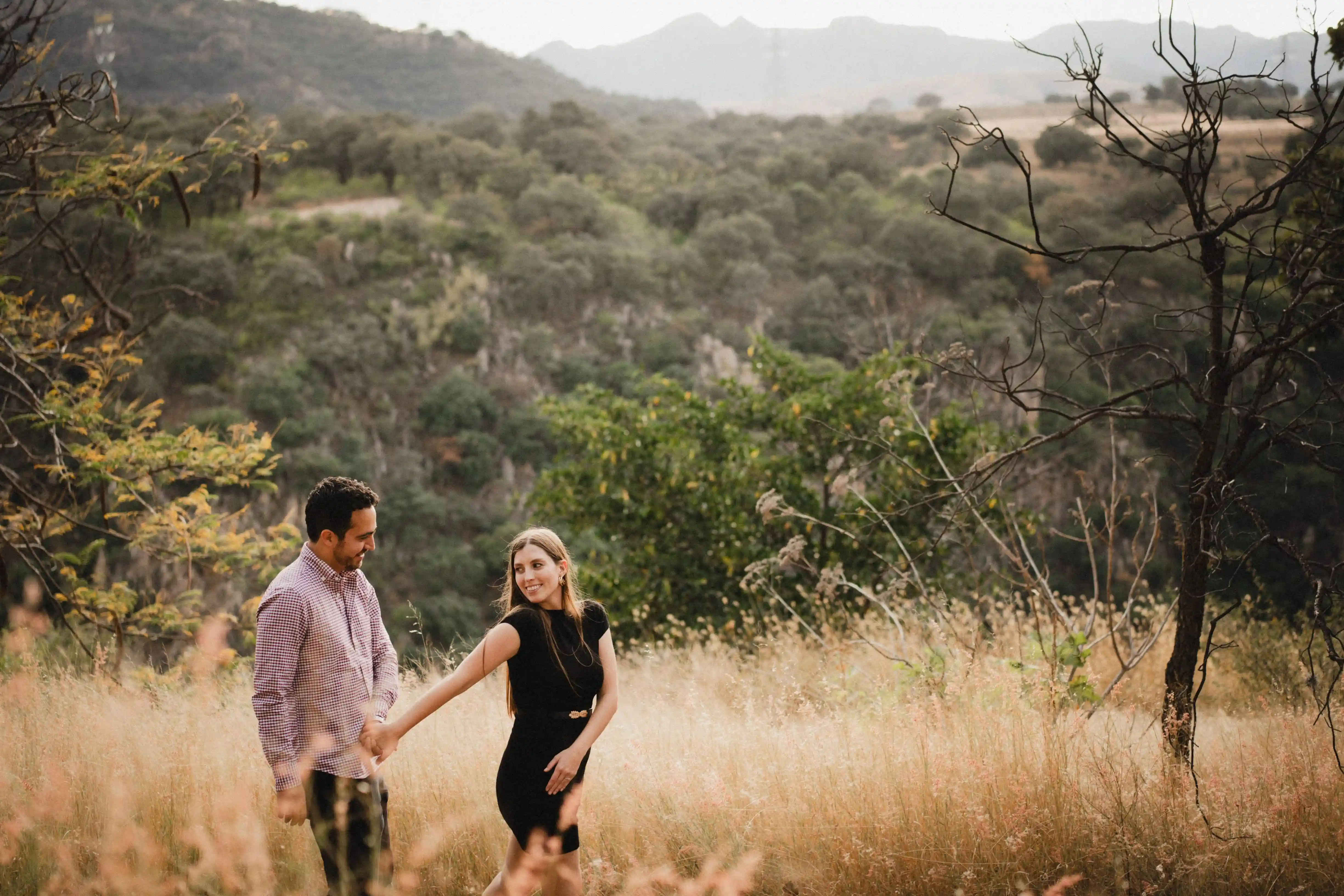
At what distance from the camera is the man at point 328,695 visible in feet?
7.72

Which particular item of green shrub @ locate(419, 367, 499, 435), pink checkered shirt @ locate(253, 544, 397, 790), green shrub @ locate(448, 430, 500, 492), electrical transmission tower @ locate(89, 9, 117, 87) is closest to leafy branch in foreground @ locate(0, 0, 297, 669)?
pink checkered shirt @ locate(253, 544, 397, 790)

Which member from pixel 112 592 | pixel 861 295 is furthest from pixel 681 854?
pixel 861 295

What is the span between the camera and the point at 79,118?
415 cm

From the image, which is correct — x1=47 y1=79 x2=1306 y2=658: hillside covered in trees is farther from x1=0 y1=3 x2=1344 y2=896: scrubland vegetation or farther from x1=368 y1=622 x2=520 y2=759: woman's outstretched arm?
x1=368 y1=622 x2=520 y2=759: woman's outstretched arm

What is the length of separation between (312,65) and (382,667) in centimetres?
9052

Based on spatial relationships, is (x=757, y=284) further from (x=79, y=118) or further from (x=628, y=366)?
(x=79, y=118)

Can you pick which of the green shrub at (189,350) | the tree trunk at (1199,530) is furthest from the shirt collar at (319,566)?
the green shrub at (189,350)

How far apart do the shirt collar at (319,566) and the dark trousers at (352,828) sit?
1.81ft

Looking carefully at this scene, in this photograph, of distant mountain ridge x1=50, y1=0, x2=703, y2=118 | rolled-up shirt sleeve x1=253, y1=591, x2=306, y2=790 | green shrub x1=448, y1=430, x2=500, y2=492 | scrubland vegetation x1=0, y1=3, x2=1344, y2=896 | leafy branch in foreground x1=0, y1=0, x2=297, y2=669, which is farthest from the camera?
distant mountain ridge x1=50, y1=0, x2=703, y2=118

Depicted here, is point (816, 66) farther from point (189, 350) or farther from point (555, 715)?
point (555, 715)

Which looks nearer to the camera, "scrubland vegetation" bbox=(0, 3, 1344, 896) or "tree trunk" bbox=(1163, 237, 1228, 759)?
"scrubland vegetation" bbox=(0, 3, 1344, 896)

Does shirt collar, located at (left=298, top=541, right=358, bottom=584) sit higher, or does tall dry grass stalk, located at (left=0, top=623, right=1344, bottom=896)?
shirt collar, located at (left=298, top=541, right=358, bottom=584)

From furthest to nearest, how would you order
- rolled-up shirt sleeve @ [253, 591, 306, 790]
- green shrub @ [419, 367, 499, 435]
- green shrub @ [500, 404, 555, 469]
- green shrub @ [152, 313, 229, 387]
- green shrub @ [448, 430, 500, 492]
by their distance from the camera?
green shrub @ [419, 367, 499, 435], green shrub @ [500, 404, 555, 469], green shrub @ [152, 313, 229, 387], green shrub @ [448, 430, 500, 492], rolled-up shirt sleeve @ [253, 591, 306, 790]

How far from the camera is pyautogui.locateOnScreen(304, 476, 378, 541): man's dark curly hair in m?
2.52
